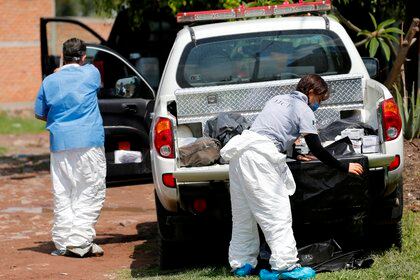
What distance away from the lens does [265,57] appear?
7969 mm

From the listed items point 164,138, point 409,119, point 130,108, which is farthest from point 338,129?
point 130,108

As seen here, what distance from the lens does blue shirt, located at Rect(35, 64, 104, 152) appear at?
318 inches

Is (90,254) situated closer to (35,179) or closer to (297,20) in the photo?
(297,20)

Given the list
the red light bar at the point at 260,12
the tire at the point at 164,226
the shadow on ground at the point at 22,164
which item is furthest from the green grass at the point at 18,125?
the tire at the point at 164,226

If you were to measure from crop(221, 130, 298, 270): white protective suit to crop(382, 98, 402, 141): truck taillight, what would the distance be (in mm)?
878

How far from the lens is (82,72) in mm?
8234

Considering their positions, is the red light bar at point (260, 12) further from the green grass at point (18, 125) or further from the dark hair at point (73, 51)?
the green grass at point (18, 125)

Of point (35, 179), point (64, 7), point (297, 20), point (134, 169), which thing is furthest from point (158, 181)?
point (64, 7)

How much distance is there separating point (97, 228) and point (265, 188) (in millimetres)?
3744

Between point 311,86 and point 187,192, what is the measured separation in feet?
3.83

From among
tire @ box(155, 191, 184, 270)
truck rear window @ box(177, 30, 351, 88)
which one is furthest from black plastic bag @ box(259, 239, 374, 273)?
truck rear window @ box(177, 30, 351, 88)

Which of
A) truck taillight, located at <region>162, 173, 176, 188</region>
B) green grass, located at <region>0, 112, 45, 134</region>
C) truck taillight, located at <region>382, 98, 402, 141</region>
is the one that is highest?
truck taillight, located at <region>382, 98, 402, 141</region>

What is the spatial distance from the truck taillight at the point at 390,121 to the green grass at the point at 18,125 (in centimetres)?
1608

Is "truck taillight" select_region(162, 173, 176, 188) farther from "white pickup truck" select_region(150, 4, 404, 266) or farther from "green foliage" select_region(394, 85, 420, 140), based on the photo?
"green foliage" select_region(394, 85, 420, 140)
